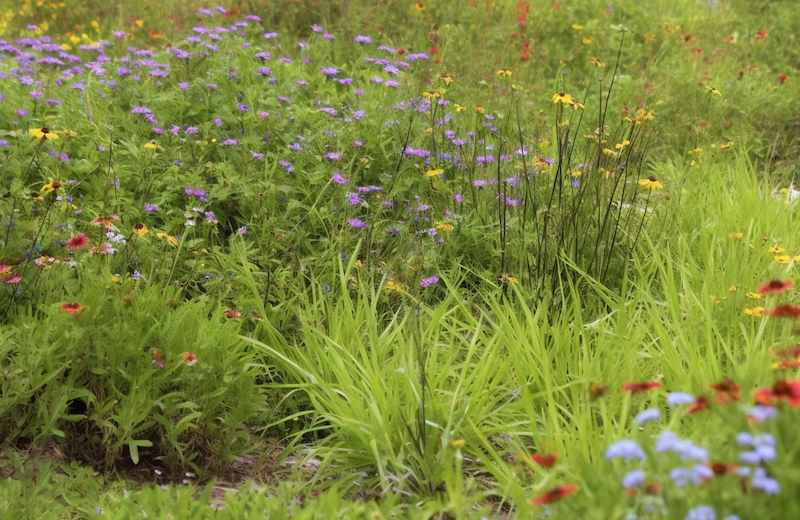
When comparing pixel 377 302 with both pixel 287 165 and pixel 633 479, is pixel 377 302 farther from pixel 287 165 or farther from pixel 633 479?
pixel 633 479

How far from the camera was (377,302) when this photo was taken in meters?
3.25

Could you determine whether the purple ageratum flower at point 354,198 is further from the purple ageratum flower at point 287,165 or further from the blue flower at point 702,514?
the blue flower at point 702,514

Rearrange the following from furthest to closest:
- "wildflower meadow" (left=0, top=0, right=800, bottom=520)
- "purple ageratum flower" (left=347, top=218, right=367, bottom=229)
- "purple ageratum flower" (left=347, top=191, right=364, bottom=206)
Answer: "purple ageratum flower" (left=347, top=191, right=364, bottom=206) < "purple ageratum flower" (left=347, top=218, right=367, bottom=229) < "wildflower meadow" (left=0, top=0, right=800, bottom=520)

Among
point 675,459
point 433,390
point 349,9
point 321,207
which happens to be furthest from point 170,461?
point 349,9

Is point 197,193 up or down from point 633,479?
down

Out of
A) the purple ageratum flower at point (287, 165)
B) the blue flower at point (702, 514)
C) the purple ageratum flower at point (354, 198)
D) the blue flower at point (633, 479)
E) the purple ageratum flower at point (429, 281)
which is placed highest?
the blue flower at point (633, 479)

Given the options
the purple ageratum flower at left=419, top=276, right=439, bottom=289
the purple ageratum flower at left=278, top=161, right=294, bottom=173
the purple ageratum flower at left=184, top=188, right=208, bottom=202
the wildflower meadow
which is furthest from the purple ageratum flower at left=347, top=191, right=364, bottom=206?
the purple ageratum flower at left=184, top=188, right=208, bottom=202

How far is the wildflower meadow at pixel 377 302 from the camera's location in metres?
2.07

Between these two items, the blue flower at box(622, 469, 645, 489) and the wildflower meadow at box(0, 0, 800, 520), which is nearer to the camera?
the blue flower at box(622, 469, 645, 489)

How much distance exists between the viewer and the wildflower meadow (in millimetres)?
2074

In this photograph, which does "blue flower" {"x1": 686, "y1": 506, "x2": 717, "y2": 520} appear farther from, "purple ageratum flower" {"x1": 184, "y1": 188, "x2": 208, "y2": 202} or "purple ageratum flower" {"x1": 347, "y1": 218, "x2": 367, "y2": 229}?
"purple ageratum flower" {"x1": 184, "y1": 188, "x2": 208, "y2": 202}

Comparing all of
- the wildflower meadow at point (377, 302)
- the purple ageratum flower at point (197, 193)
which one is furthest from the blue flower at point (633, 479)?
the purple ageratum flower at point (197, 193)

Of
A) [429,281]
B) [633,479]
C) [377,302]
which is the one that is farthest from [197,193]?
[633,479]

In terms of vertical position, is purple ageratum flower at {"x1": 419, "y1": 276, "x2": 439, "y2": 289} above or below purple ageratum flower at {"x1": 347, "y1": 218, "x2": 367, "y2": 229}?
below
